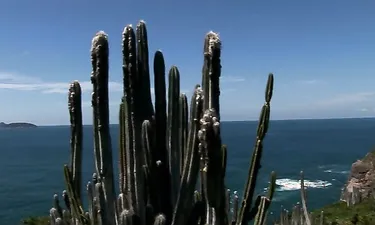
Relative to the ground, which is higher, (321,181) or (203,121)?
(203,121)

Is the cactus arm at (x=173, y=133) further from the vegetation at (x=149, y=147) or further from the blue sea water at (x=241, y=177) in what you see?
the blue sea water at (x=241, y=177)

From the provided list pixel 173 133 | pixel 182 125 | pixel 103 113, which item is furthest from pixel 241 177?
pixel 103 113

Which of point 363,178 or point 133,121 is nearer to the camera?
point 133,121

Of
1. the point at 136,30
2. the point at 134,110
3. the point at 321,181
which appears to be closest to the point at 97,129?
the point at 134,110

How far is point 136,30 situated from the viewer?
7.29 m

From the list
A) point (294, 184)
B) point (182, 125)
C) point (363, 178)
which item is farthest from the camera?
point (294, 184)

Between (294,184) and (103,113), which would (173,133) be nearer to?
(103,113)

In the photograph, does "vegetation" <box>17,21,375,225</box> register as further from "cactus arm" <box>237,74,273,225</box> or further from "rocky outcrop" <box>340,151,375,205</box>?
"rocky outcrop" <box>340,151,375,205</box>

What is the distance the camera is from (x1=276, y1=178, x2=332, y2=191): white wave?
64.2 meters

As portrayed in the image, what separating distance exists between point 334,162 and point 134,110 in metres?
95.8

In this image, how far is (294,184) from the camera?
→ 6806 centimetres

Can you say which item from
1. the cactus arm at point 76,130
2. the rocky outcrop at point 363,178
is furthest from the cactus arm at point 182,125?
the rocky outcrop at point 363,178

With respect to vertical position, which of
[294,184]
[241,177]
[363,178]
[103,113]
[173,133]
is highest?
[103,113]

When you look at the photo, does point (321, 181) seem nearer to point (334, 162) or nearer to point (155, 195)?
point (334, 162)
